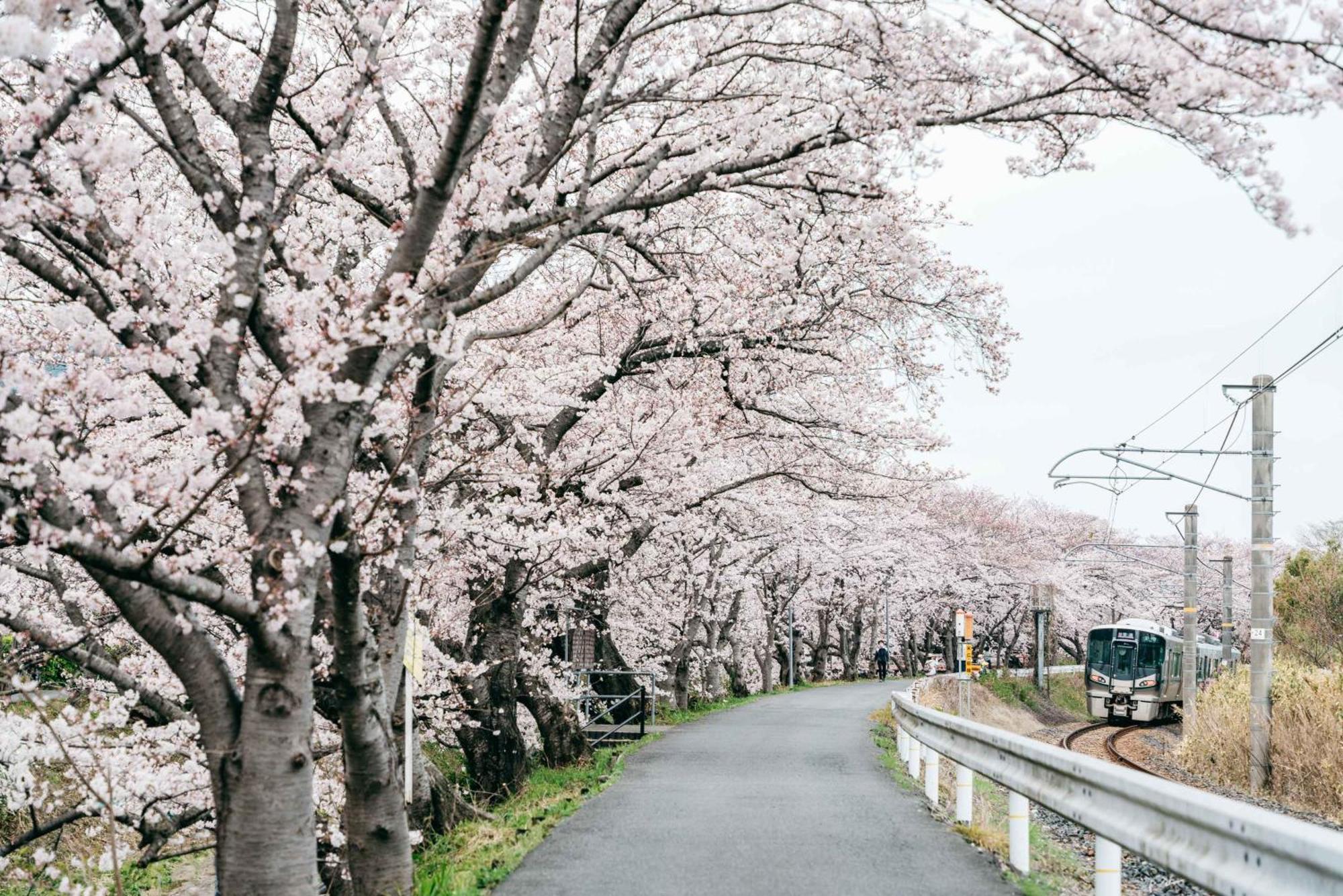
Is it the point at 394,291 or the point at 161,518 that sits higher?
the point at 394,291

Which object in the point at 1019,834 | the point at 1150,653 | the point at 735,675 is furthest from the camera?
the point at 735,675

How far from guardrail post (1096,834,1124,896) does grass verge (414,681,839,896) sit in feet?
11.8

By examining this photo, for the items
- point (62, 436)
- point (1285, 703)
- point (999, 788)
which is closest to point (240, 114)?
point (62, 436)

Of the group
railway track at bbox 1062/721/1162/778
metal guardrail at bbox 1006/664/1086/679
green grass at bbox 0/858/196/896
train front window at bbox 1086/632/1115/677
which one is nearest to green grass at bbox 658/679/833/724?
railway track at bbox 1062/721/1162/778

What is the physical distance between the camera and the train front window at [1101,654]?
39406 millimetres

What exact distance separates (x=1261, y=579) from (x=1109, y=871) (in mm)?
14975

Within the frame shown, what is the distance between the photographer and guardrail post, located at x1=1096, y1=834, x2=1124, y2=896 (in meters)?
5.70

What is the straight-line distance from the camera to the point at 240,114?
6.38m

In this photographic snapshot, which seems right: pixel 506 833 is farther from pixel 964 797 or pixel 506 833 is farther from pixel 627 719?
pixel 627 719

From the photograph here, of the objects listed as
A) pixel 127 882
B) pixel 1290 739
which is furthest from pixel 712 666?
pixel 127 882

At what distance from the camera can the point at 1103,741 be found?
31516 millimetres

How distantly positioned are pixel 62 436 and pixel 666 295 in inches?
349

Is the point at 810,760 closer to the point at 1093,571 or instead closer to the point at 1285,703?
the point at 1285,703

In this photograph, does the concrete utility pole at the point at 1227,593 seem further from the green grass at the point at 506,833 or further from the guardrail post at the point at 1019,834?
the guardrail post at the point at 1019,834
